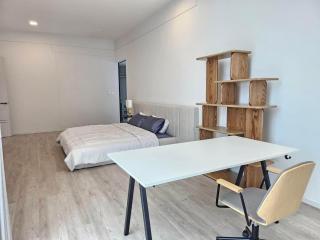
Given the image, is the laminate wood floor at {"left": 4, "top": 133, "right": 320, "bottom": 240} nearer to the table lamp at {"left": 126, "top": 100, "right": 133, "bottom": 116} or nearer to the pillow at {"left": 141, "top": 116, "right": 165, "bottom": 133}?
the pillow at {"left": 141, "top": 116, "right": 165, "bottom": 133}

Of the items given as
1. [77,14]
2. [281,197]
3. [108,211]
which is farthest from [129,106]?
[281,197]

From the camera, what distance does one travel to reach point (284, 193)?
4.56 feet

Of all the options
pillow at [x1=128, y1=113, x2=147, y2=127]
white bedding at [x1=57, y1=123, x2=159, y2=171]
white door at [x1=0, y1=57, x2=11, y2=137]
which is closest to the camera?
white bedding at [x1=57, y1=123, x2=159, y2=171]

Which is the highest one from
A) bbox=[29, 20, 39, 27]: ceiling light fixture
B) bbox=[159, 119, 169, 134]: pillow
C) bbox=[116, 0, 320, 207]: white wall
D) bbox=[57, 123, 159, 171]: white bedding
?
bbox=[29, 20, 39, 27]: ceiling light fixture

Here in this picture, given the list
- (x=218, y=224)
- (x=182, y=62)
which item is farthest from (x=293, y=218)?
(x=182, y=62)

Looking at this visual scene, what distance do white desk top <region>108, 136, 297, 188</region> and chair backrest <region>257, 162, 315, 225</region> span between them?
370mm

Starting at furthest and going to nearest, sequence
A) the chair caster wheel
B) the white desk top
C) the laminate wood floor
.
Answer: the laminate wood floor < the chair caster wheel < the white desk top

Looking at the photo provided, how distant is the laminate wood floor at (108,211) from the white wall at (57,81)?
3404 millimetres

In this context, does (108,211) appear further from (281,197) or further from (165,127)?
(165,127)

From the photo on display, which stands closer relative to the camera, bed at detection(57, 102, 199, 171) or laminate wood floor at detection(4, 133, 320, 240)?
laminate wood floor at detection(4, 133, 320, 240)

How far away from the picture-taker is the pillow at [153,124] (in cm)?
451

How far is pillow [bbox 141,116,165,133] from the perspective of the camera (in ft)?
14.8

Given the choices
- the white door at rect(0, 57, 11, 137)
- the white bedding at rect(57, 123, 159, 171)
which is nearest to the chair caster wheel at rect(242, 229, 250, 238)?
the white bedding at rect(57, 123, 159, 171)

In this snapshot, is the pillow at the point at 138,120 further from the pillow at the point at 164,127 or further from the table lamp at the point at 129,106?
the table lamp at the point at 129,106
